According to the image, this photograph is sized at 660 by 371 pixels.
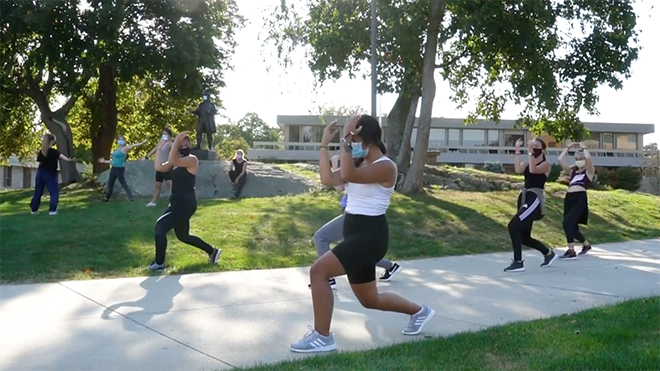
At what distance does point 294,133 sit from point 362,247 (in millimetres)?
52826

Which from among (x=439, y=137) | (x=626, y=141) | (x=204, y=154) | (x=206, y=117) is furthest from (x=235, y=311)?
(x=626, y=141)

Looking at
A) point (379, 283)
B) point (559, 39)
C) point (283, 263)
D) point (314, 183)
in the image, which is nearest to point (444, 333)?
point (379, 283)

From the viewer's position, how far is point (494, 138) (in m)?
59.6

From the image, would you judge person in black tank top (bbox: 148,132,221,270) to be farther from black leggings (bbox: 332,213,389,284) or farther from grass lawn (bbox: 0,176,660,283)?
black leggings (bbox: 332,213,389,284)

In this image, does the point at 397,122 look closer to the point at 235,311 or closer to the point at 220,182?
the point at 220,182

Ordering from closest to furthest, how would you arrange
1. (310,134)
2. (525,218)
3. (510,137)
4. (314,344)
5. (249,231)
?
1. (314,344)
2. (525,218)
3. (249,231)
4. (310,134)
5. (510,137)

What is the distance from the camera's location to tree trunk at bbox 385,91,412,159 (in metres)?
23.2

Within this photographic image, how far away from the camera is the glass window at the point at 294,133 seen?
190 feet

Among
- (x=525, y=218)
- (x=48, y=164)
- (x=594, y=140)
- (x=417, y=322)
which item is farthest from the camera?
(x=594, y=140)

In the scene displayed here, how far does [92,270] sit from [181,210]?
1477mm

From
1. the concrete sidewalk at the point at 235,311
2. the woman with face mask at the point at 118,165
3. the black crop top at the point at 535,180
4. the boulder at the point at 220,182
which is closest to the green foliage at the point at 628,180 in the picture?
the boulder at the point at 220,182

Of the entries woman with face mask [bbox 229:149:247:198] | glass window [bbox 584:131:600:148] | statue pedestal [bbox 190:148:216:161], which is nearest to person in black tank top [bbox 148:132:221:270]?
woman with face mask [bbox 229:149:247:198]

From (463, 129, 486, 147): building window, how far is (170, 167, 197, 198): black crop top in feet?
168

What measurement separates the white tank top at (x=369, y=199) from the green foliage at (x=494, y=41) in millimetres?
14109
